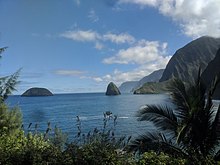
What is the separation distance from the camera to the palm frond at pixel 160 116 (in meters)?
9.21

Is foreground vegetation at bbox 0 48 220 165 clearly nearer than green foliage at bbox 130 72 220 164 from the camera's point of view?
Yes

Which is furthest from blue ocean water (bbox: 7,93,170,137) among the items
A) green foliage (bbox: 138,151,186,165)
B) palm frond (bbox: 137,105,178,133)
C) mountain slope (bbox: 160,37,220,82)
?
green foliage (bbox: 138,151,186,165)

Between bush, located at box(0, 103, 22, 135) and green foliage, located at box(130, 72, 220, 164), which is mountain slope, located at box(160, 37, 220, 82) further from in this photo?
bush, located at box(0, 103, 22, 135)

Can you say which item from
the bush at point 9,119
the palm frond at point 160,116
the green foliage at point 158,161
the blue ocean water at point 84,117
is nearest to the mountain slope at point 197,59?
the palm frond at point 160,116

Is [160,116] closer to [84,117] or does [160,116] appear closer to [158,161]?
[158,161]

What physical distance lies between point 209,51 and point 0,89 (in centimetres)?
8904

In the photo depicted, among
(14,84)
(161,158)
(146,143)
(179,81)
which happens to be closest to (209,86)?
(179,81)

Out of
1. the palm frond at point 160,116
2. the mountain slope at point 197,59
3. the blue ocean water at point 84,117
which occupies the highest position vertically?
the mountain slope at point 197,59

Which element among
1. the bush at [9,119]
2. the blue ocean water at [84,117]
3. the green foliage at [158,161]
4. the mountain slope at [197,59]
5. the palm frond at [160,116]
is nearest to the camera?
the green foliage at [158,161]

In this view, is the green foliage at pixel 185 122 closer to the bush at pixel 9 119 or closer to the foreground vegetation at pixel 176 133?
the foreground vegetation at pixel 176 133

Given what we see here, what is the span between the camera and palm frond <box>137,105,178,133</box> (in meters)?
9.21

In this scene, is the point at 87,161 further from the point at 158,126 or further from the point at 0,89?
the point at 0,89

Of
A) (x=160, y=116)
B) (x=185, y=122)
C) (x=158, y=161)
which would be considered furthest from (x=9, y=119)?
(x=158, y=161)

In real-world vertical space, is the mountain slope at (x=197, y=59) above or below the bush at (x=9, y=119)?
above
